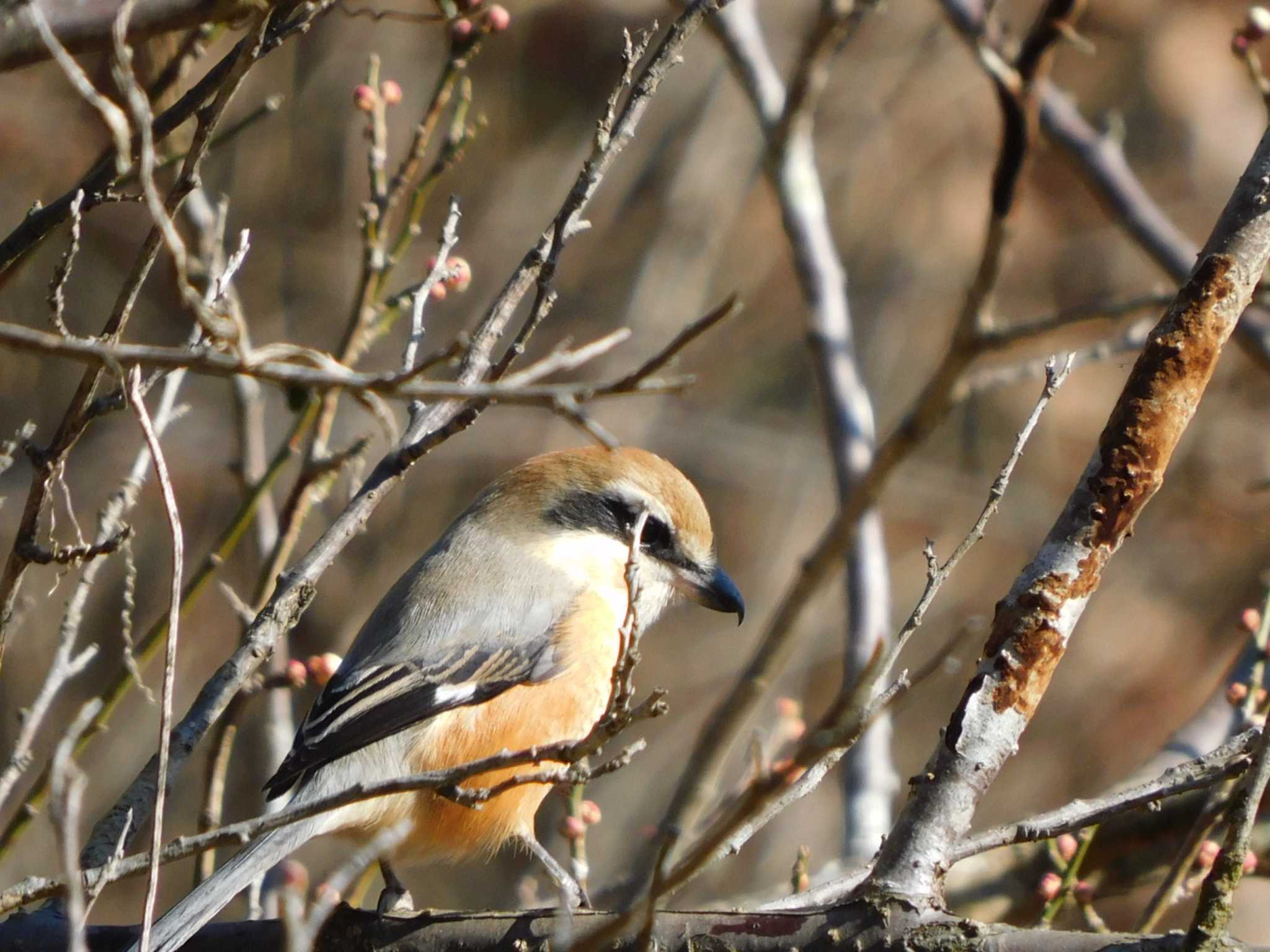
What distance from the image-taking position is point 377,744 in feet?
10.6

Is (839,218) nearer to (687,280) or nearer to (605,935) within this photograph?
(687,280)

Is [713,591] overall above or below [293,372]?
above

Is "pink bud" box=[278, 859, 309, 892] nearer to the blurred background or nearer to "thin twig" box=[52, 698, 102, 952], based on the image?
"thin twig" box=[52, 698, 102, 952]

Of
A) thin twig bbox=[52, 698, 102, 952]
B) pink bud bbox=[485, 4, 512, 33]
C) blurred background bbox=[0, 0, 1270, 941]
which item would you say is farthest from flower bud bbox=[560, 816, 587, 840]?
blurred background bbox=[0, 0, 1270, 941]

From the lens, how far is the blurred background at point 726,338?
6652mm

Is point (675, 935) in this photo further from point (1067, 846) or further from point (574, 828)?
point (1067, 846)

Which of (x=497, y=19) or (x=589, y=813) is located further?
(x=589, y=813)

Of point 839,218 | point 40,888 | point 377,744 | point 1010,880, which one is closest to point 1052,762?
point 839,218

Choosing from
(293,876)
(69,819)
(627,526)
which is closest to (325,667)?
(293,876)

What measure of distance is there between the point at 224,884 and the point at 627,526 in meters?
1.48

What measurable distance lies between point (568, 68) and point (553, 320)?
4.30 feet

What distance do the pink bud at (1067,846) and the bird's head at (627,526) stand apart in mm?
995

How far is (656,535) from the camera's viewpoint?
3766mm

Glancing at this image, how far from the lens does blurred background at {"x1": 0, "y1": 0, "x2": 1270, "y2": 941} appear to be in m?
6.65
